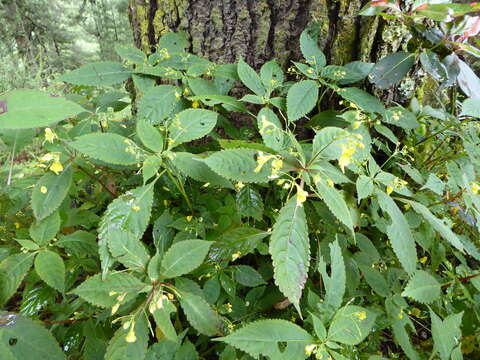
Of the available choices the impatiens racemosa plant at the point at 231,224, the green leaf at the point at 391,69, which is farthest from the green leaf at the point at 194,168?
the green leaf at the point at 391,69

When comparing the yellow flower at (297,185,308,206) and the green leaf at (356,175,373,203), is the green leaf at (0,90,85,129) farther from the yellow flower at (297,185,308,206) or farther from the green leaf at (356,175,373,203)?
the green leaf at (356,175,373,203)

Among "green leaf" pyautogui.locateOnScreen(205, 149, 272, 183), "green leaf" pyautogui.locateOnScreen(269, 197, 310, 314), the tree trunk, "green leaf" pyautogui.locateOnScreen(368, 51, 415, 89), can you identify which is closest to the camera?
"green leaf" pyautogui.locateOnScreen(269, 197, 310, 314)

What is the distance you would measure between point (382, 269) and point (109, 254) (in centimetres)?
121

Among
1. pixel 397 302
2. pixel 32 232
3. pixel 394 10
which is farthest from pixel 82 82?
pixel 397 302

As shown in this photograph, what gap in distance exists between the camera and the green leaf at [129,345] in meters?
0.85

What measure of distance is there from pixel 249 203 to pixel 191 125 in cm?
37

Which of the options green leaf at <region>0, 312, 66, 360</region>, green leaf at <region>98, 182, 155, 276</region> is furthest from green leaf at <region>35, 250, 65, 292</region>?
green leaf at <region>98, 182, 155, 276</region>

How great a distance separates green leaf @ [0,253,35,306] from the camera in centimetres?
106

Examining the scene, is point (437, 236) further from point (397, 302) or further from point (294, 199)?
point (294, 199)

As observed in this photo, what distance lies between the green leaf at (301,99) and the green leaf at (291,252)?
0.45 meters

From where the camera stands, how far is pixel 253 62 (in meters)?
1.55

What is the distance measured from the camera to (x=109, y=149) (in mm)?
1025

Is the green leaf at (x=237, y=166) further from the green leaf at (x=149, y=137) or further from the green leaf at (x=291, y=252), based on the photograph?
the green leaf at (x=149, y=137)

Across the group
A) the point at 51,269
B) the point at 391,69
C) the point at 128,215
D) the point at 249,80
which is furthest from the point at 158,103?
the point at 391,69
